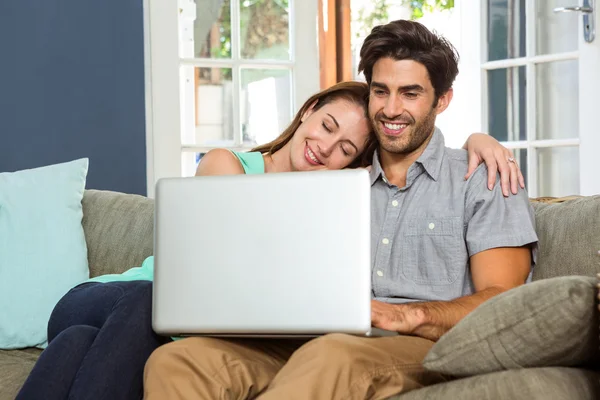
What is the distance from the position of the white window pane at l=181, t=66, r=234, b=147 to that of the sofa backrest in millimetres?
949

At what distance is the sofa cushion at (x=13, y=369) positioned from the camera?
71.2 inches

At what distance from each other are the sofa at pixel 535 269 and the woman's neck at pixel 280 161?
41 centimetres

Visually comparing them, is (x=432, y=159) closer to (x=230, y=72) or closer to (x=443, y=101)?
(x=443, y=101)

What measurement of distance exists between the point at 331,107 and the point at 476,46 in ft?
5.21

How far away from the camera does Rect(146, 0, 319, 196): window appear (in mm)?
3330

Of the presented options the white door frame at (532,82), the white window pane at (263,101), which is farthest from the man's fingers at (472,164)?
the white window pane at (263,101)

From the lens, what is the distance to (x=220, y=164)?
205 centimetres

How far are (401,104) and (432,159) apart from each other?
15 cm

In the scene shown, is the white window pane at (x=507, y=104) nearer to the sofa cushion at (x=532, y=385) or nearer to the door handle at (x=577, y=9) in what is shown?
the door handle at (x=577, y=9)

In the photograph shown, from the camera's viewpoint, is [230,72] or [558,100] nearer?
[558,100]

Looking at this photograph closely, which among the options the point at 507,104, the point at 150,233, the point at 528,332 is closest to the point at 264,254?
the point at 528,332

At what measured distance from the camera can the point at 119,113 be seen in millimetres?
3293

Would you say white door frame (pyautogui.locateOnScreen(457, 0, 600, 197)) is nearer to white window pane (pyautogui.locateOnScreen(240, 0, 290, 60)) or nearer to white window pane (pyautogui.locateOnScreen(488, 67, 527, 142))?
white window pane (pyautogui.locateOnScreen(488, 67, 527, 142))

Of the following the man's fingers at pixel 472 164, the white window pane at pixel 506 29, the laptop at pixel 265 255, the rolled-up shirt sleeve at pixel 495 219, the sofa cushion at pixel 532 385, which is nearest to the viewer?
the sofa cushion at pixel 532 385
